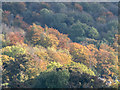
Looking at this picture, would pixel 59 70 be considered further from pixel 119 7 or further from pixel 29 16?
pixel 119 7

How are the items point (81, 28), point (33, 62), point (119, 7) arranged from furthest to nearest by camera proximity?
point (119, 7) < point (81, 28) < point (33, 62)

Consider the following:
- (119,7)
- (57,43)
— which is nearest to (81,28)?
(57,43)

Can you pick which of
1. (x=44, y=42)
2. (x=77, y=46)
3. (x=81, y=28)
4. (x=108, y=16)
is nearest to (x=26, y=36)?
(x=44, y=42)

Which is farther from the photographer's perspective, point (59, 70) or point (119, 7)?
point (119, 7)

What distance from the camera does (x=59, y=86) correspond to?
11000 millimetres

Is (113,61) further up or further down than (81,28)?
further down

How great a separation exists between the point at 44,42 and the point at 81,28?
8.59 metres

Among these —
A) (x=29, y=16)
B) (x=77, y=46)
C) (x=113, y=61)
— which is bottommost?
(x=113, y=61)

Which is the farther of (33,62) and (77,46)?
(77,46)

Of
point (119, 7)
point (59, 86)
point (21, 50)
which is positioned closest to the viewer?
point (59, 86)

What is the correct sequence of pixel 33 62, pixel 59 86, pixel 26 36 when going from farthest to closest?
1. pixel 26 36
2. pixel 33 62
3. pixel 59 86

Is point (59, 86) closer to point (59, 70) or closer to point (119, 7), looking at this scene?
point (59, 70)

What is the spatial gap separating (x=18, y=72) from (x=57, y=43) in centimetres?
997

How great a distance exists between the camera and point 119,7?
41.5 meters
